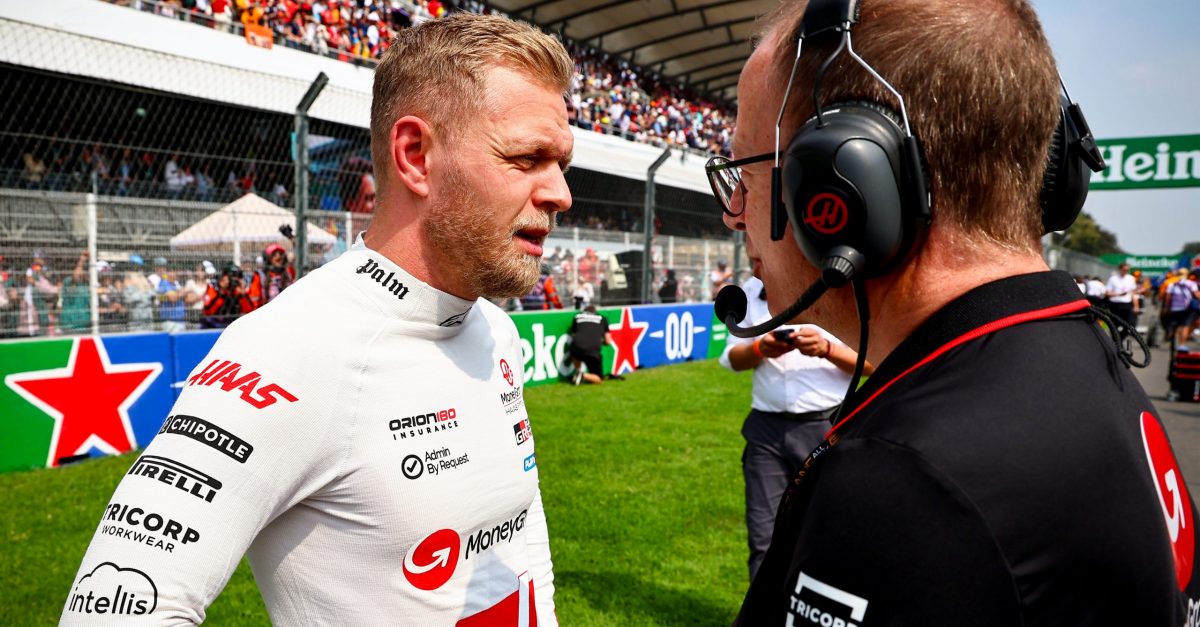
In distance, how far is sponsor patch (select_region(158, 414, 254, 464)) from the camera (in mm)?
1317

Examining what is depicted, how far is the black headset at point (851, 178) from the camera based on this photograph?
958 mm

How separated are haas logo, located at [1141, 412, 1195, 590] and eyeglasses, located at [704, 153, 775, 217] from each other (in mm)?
619

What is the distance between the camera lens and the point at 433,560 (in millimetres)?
1594

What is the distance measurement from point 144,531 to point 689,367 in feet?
39.6

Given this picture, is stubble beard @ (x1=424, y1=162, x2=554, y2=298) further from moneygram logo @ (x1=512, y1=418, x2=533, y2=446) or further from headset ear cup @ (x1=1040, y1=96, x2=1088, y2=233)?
headset ear cup @ (x1=1040, y1=96, x2=1088, y2=233)

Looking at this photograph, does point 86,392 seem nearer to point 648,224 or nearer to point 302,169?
point 302,169

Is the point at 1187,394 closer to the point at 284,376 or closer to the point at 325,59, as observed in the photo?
the point at 284,376

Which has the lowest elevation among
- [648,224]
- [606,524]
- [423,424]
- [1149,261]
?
[606,524]

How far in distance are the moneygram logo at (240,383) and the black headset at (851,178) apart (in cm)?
98

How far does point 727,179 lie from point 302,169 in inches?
271

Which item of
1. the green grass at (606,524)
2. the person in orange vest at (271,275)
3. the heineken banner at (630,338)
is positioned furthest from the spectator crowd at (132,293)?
the heineken banner at (630,338)

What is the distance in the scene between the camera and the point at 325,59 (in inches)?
632

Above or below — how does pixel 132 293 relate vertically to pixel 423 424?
above

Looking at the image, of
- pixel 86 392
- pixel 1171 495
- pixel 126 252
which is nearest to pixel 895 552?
pixel 1171 495
